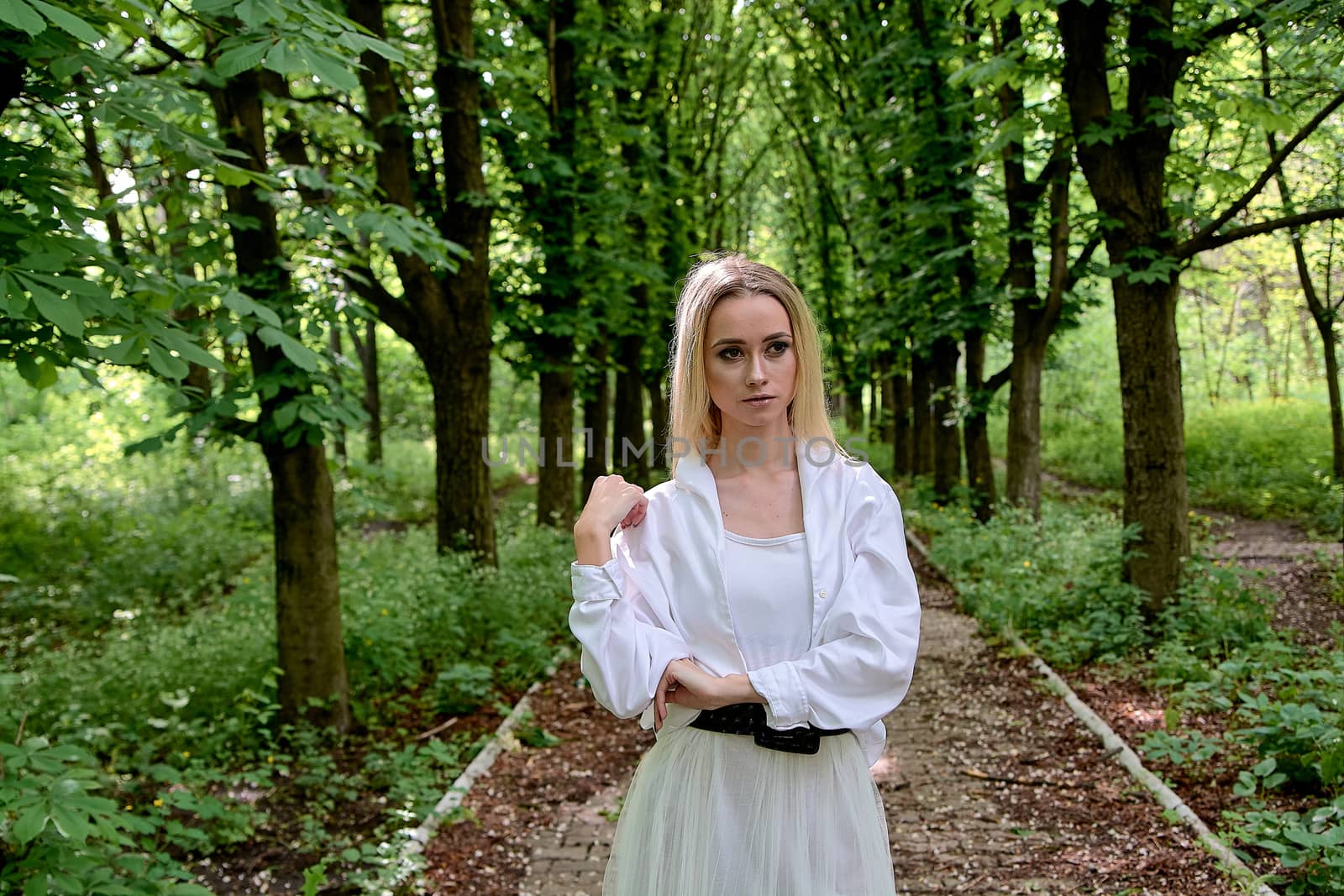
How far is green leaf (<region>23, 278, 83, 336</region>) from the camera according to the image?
294 cm

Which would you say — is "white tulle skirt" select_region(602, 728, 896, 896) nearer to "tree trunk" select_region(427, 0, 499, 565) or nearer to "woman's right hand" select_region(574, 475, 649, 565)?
"woman's right hand" select_region(574, 475, 649, 565)

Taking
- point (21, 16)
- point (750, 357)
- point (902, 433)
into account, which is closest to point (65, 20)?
point (21, 16)

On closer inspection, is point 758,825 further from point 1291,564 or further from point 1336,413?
point 1336,413

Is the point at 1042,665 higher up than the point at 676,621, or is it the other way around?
the point at 676,621

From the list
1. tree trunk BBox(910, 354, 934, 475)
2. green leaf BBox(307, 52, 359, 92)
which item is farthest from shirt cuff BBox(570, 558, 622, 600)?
tree trunk BBox(910, 354, 934, 475)

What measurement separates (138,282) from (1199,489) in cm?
1610

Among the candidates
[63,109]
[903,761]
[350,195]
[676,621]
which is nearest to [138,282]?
[63,109]

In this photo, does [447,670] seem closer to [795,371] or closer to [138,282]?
[138,282]

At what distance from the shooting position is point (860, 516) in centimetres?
223

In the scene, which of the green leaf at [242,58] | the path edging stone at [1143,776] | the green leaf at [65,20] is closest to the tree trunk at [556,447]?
the path edging stone at [1143,776]

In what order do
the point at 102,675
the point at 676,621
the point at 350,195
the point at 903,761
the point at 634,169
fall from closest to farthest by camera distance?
the point at 676,621
the point at 350,195
the point at 903,761
the point at 102,675
the point at 634,169

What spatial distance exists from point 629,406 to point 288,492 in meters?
10.4

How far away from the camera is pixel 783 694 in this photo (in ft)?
6.61

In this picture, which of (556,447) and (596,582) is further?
(556,447)
